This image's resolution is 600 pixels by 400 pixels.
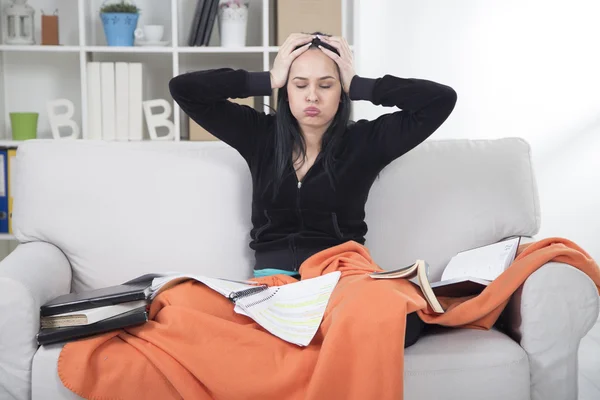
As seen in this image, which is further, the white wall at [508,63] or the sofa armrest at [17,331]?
the white wall at [508,63]

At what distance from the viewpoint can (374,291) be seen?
158cm

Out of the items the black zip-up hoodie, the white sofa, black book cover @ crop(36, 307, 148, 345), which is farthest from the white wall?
black book cover @ crop(36, 307, 148, 345)

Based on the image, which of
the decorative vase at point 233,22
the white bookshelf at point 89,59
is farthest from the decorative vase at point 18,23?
the decorative vase at point 233,22

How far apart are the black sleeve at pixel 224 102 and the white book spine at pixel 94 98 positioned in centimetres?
115

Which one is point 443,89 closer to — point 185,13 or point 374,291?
point 374,291

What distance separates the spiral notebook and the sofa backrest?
0.27 meters

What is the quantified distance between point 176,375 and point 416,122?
0.93m

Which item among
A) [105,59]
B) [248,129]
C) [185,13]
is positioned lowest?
[248,129]

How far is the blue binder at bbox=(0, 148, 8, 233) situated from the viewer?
3.11 metres

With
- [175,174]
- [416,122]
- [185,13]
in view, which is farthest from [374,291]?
[185,13]

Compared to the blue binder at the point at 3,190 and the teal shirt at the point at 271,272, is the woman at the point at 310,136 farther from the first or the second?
the blue binder at the point at 3,190

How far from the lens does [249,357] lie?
1523 millimetres

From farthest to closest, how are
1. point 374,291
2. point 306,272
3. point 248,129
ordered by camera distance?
point 248,129, point 306,272, point 374,291

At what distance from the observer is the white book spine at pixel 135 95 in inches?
122
